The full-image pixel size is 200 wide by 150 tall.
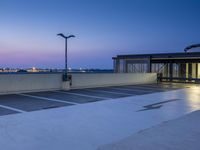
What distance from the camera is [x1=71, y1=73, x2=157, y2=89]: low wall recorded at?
1361 cm

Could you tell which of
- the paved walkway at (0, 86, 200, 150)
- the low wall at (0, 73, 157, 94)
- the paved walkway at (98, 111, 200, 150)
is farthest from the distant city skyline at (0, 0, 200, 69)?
the paved walkway at (98, 111, 200, 150)

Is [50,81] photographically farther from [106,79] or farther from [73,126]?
[73,126]

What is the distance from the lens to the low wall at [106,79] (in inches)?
536

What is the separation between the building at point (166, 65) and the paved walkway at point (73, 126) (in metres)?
14.6

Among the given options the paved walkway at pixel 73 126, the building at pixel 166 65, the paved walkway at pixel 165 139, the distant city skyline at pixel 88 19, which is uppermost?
the distant city skyline at pixel 88 19

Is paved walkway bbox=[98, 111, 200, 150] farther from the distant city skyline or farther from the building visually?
the building

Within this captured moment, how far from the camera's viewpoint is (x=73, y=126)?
4.91 meters

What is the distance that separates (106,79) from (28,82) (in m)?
5.73

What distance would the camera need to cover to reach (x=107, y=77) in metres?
15.4

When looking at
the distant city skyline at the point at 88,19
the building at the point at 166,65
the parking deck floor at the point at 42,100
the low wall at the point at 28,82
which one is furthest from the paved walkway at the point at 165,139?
the building at the point at 166,65

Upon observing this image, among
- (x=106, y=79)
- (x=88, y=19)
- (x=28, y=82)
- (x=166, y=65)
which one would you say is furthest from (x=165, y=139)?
(x=166, y=65)

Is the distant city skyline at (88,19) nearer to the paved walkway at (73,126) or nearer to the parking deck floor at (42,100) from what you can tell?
the parking deck floor at (42,100)

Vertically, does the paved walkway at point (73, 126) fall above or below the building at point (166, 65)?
below

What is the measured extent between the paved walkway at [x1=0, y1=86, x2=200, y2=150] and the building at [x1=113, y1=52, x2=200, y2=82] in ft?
48.0
